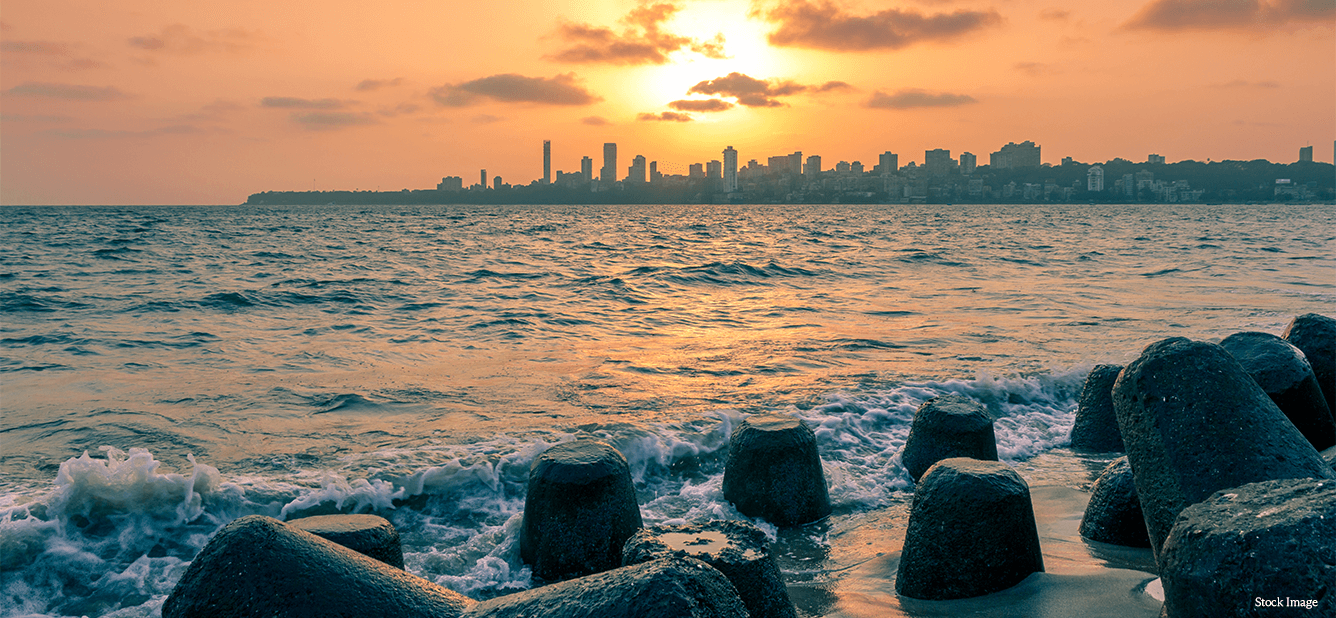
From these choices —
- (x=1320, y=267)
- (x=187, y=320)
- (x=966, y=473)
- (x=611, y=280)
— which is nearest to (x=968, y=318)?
(x=611, y=280)

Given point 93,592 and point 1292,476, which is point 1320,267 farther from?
point 93,592

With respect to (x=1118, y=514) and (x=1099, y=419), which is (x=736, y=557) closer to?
(x=1118, y=514)

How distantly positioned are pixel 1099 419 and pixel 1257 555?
5.06m

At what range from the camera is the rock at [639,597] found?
6.70 feet

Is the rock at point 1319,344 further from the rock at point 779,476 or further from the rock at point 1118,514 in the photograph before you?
the rock at point 779,476

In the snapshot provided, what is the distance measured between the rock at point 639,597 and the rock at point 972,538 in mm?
2024

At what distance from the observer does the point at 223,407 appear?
8461 mm

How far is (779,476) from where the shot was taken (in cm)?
538

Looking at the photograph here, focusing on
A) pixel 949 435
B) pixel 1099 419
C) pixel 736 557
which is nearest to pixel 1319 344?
pixel 1099 419

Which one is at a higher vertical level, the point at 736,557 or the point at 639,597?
the point at 639,597

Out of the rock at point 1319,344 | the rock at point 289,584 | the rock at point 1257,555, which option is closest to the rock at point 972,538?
the rock at point 1257,555

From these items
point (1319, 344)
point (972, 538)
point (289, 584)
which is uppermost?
point (1319, 344)

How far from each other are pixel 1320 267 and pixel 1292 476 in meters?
28.0

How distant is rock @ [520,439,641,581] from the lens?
4.52m
